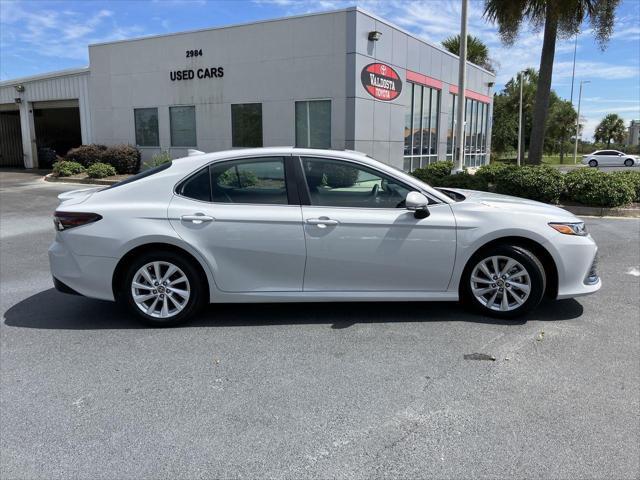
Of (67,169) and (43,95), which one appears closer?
(67,169)

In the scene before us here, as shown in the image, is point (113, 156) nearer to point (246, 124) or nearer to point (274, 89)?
point (246, 124)

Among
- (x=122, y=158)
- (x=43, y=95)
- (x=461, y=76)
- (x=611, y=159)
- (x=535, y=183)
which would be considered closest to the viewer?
(x=535, y=183)

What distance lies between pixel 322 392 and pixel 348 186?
1.93 m

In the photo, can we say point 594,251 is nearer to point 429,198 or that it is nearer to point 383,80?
point 429,198

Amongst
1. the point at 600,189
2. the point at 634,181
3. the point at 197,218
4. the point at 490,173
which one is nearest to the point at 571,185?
the point at 600,189

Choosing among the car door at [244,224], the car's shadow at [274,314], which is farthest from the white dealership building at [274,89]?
the car door at [244,224]

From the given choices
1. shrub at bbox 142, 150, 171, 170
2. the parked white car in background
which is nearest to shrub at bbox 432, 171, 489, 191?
shrub at bbox 142, 150, 171, 170

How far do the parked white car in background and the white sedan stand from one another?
150ft

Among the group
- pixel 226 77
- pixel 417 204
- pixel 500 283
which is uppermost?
pixel 226 77

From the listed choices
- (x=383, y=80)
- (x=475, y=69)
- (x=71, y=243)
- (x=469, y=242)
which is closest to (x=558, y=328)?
(x=469, y=242)

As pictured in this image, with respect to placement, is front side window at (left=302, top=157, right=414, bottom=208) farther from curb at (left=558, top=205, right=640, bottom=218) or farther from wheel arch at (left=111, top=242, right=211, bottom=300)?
curb at (left=558, top=205, right=640, bottom=218)

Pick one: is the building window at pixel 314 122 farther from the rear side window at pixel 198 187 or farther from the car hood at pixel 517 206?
the rear side window at pixel 198 187

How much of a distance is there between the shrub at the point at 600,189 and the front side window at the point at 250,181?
9631 mm

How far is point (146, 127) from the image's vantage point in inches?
825
